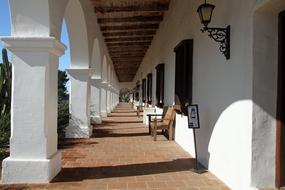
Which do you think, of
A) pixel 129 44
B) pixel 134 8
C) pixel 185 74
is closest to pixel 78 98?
pixel 185 74

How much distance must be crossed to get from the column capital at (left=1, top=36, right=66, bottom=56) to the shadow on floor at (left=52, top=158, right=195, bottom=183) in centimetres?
184

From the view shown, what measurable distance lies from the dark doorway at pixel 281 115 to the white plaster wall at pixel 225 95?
0.99 ft

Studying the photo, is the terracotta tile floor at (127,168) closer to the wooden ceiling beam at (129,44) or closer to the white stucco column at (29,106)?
the white stucco column at (29,106)

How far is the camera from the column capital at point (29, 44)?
14.3 feet

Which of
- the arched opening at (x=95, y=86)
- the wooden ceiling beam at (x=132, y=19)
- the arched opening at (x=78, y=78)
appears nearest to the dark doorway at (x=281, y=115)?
the arched opening at (x=78, y=78)

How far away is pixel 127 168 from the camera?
5.20m

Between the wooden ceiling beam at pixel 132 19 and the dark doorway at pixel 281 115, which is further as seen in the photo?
the wooden ceiling beam at pixel 132 19

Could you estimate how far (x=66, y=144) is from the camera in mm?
7676

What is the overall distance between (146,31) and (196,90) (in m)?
8.13

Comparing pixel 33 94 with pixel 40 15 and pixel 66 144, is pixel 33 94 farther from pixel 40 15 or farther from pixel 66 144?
pixel 66 144

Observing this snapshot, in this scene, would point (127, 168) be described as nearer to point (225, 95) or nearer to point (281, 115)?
point (225, 95)

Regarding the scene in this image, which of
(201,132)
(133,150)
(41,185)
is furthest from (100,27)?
(41,185)

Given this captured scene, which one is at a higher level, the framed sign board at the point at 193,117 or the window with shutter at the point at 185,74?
the window with shutter at the point at 185,74

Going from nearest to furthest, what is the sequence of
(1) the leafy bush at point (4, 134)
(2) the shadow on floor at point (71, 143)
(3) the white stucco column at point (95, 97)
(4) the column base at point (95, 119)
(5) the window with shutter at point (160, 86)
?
(1) the leafy bush at point (4, 134) < (2) the shadow on floor at point (71, 143) < (5) the window with shutter at point (160, 86) < (3) the white stucco column at point (95, 97) < (4) the column base at point (95, 119)
